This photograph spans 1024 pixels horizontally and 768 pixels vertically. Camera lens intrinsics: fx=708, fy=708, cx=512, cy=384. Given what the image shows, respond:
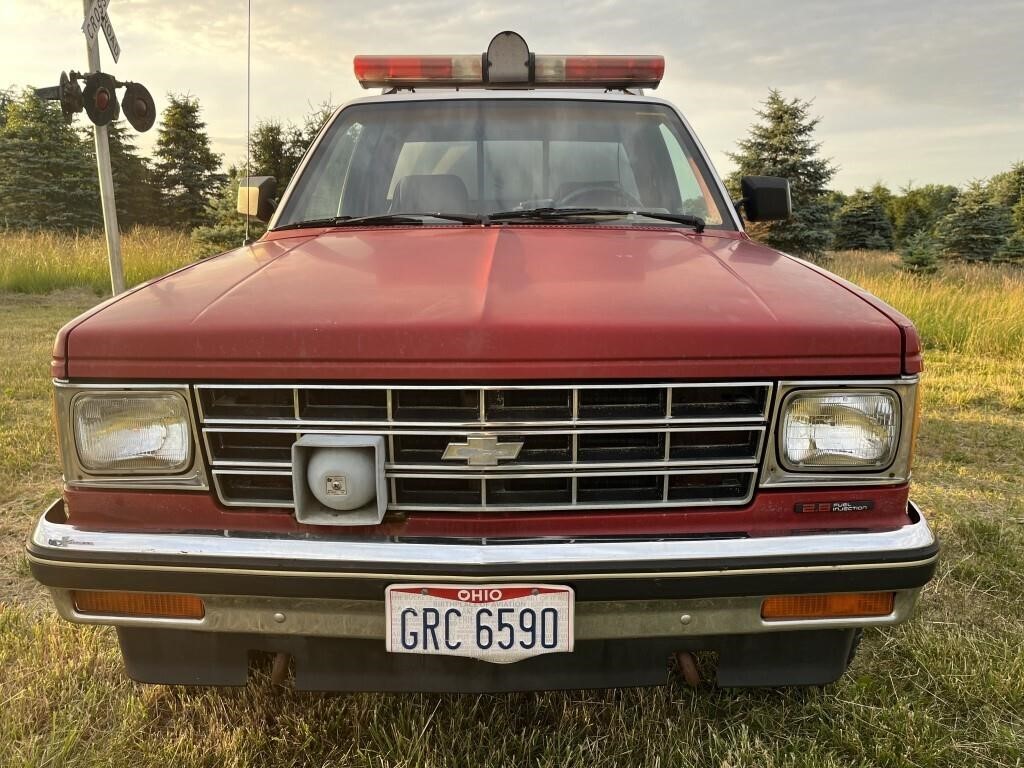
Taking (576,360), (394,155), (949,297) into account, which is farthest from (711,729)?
(949,297)

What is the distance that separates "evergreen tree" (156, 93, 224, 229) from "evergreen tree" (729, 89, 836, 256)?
22519 mm

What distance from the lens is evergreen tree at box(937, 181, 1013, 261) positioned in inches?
974

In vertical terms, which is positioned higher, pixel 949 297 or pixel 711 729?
pixel 949 297

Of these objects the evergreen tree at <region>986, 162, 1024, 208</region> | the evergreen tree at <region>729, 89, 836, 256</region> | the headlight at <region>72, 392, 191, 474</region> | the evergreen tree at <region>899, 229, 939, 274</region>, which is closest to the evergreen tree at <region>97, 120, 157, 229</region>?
the evergreen tree at <region>729, 89, 836, 256</region>

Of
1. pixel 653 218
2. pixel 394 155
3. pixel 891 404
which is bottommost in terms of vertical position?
pixel 891 404

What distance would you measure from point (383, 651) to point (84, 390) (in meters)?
0.94

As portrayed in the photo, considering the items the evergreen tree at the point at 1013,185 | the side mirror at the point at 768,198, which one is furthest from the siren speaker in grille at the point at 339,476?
the evergreen tree at the point at 1013,185

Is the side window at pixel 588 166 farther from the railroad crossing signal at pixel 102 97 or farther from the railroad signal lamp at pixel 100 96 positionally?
the railroad signal lamp at pixel 100 96

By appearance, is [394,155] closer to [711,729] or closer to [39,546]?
[39,546]

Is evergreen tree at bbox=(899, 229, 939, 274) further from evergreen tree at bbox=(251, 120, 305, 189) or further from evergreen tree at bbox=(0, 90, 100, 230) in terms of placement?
evergreen tree at bbox=(0, 90, 100, 230)

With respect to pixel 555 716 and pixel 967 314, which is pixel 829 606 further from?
pixel 967 314

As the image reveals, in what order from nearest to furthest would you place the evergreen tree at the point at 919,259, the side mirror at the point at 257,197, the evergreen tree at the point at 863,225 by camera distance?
the side mirror at the point at 257,197 < the evergreen tree at the point at 919,259 < the evergreen tree at the point at 863,225

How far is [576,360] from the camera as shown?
1.54 meters

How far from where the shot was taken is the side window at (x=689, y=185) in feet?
9.05
